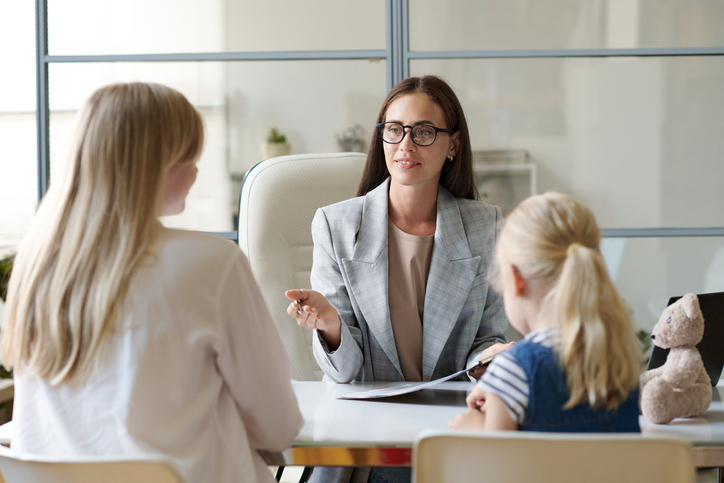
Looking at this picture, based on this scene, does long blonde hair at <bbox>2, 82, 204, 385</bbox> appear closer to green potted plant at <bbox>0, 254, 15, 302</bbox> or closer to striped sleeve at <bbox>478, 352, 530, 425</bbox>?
striped sleeve at <bbox>478, 352, 530, 425</bbox>

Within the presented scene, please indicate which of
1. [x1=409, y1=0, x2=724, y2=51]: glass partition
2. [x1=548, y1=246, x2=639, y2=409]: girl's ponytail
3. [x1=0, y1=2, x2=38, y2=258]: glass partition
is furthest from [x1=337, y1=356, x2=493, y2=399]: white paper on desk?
[x1=0, y1=2, x2=38, y2=258]: glass partition

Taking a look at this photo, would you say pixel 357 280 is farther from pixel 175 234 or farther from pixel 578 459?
pixel 578 459

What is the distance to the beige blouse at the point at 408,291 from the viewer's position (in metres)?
1.64

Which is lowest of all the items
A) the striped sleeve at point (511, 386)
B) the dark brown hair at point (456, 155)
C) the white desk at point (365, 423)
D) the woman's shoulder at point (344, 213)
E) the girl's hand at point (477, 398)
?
the white desk at point (365, 423)

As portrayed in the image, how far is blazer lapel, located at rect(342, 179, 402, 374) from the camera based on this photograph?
159 cm

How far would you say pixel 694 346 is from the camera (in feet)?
3.79

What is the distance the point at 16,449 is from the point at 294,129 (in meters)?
2.02

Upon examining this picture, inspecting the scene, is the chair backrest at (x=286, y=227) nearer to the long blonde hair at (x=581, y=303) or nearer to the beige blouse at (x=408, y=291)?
the beige blouse at (x=408, y=291)

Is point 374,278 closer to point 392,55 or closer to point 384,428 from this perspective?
point 384,428

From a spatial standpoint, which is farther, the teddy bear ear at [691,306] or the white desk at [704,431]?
the teddy bear ear at [691,306]

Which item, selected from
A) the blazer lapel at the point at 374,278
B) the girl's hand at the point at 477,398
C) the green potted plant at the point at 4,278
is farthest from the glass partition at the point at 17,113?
the girl's hand at the point at 477,398

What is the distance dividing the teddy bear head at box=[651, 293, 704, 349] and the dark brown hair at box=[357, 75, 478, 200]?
76 centimetres

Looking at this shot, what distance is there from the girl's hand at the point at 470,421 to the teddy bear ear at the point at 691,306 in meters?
0.40

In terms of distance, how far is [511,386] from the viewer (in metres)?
0.92
